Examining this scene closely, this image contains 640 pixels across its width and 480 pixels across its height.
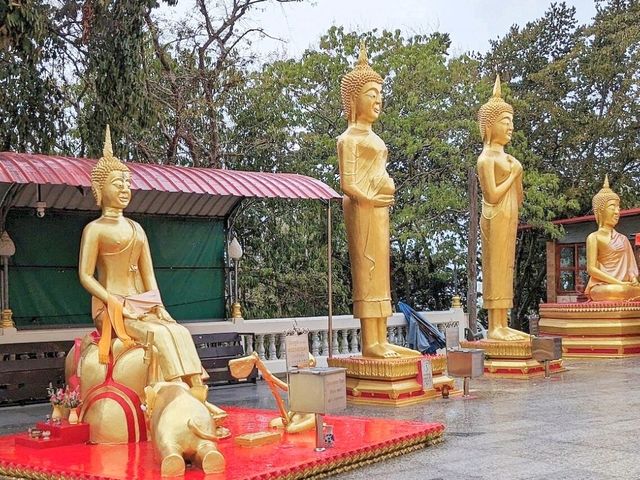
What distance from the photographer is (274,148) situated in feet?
58.9

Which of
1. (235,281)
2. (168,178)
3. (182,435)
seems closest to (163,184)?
(168,178)

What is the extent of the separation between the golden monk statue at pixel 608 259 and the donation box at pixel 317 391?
978 cm

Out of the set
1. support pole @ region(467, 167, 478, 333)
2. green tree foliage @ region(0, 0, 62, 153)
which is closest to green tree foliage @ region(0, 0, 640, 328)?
green tree foliage @ region(0, 0, 62, 153)

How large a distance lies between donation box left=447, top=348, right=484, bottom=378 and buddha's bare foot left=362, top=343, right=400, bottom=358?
0.58 meters

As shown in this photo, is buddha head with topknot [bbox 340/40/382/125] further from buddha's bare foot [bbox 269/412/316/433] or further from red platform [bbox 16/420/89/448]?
red platform [bbox 16/420/89/448]

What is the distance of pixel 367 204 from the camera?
9031mm

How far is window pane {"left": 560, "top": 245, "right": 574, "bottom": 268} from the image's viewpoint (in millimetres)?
20703

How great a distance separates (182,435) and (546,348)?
6.40 meters

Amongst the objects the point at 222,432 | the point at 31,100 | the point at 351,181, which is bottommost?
the point at 222,432

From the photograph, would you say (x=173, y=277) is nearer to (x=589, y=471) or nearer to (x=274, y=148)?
(x=274, y=148)

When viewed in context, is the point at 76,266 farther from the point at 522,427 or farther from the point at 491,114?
the point at 522,427

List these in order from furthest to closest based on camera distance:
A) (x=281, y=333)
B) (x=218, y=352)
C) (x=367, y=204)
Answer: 1. (x=281, y=333)
2. (x=218, y=352)
3. (x=367, y=204)

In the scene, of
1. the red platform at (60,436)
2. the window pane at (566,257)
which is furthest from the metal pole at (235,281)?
the window pane at (566,257)

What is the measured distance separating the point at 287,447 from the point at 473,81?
1587cm
